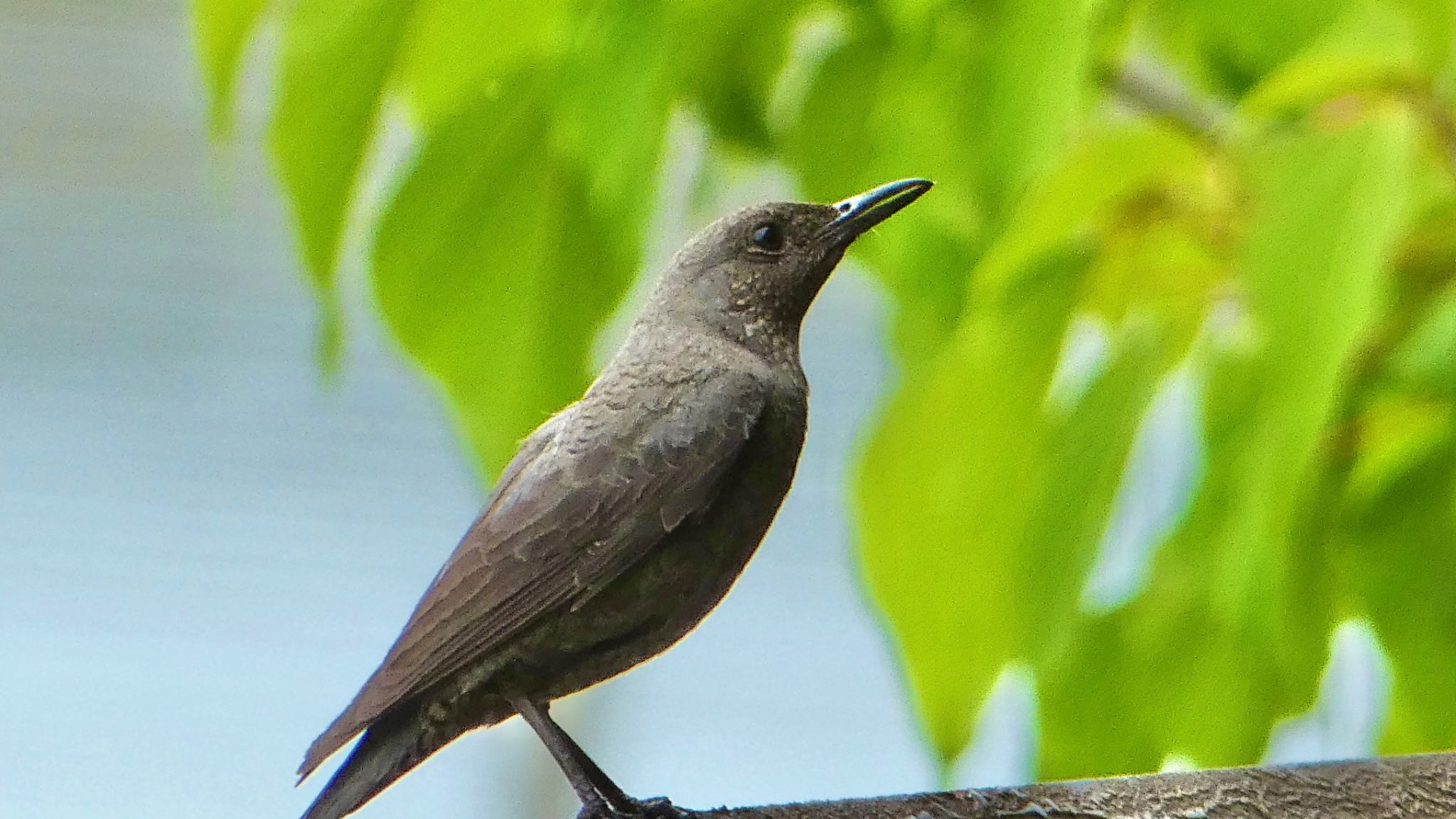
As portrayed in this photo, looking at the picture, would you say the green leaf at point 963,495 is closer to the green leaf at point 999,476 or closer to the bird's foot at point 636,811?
the green leaf at point 999,476

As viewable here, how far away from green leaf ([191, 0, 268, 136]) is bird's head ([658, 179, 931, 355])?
49 centimetres

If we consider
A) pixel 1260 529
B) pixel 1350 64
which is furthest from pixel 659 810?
pixel 1350 64

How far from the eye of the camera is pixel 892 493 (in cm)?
169

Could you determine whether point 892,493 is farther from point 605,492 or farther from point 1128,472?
point 605,492

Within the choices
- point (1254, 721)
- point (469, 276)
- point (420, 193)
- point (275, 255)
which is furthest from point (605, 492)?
point (275, 255)

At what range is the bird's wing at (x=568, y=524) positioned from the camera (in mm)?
1276

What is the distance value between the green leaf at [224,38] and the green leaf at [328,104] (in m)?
0.05

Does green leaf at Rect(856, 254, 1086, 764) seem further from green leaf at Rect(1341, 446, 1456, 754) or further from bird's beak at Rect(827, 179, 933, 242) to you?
green leaf at Rect(1341, 446, 1456, 754)

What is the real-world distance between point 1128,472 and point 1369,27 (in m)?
0.51

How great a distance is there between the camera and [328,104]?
1483 millimetres

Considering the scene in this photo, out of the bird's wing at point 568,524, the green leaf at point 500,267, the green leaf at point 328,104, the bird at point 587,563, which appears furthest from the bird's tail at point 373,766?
the green leaf at point 328,104

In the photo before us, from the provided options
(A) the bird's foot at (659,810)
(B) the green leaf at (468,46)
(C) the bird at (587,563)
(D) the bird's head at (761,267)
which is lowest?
(A) the bird's foot at (659,810)

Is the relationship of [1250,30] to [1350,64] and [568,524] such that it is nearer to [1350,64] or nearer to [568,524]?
[1350,64]

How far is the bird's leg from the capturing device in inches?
54.8
